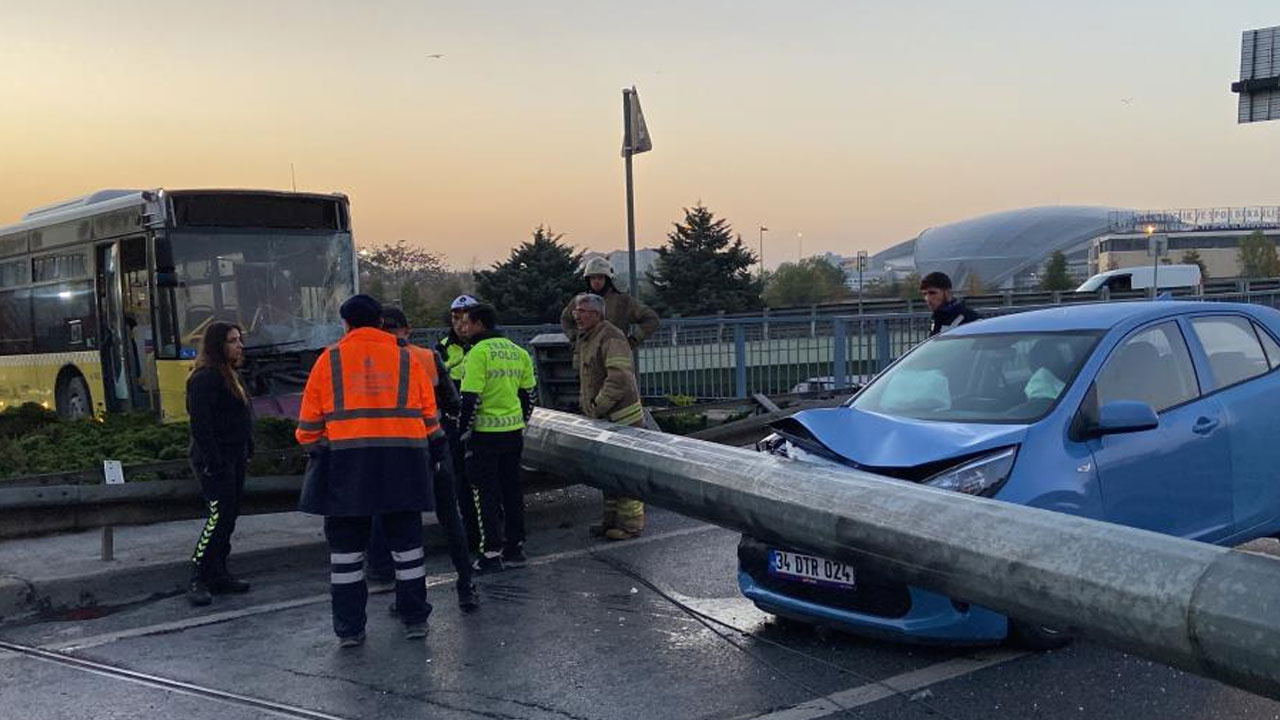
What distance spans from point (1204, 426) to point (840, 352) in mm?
7225

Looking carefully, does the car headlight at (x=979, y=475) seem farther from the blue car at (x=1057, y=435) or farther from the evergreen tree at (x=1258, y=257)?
the evergreen tree at (x=1258, y=257)

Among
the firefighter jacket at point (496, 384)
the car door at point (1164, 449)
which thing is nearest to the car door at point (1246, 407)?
the car door at point (1164, 449)

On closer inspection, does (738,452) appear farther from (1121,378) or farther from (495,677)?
(1121,378)

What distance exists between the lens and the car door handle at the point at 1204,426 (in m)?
5.50

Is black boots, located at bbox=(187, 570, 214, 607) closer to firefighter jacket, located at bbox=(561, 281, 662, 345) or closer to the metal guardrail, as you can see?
firefighter jacket, located at bbox=(561, 281, 662, 345)

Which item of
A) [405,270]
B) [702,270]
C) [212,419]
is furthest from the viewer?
[405,270]

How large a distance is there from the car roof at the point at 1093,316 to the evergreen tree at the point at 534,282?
3215 centimetres

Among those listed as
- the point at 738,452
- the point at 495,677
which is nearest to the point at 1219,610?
the point at 738,452

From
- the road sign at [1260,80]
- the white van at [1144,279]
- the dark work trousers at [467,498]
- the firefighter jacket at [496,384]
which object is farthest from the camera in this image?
the white van at [1144,279]

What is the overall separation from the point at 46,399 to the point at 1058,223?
130m

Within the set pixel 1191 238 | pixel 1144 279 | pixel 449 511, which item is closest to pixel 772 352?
pixel 449 511

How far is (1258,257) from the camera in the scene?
7525cm

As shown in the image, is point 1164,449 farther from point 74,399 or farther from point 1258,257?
point 1258,257

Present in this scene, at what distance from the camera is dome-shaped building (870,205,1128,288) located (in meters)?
121
